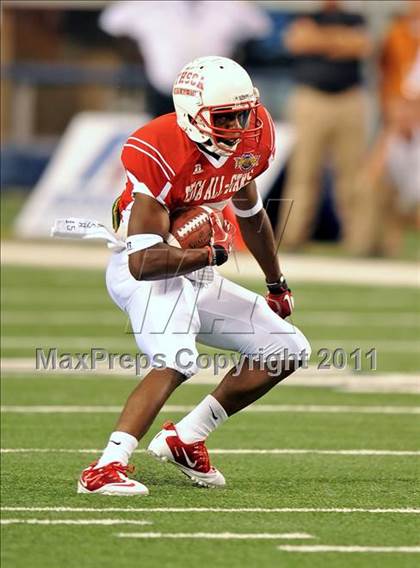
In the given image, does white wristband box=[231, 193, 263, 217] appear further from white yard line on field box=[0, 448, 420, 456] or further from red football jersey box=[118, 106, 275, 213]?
white yard line on field box=[0, 448, 420, 456]

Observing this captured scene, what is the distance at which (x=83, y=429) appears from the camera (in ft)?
24.4

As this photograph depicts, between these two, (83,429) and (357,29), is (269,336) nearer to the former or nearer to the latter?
(83,429)

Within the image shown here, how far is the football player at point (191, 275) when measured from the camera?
226 inches

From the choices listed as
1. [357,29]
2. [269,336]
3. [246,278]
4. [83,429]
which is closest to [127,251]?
[269,336]

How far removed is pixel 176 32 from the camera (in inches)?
628

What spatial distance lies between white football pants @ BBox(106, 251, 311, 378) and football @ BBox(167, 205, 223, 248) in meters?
0.16

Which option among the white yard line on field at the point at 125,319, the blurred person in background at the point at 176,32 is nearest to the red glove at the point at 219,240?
the white yard line on field at the point at 125,319

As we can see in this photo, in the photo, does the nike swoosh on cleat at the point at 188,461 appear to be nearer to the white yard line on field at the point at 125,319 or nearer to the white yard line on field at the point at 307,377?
the white yard line on field at the point at 307,377

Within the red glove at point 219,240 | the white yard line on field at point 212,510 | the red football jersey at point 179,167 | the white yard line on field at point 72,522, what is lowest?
the white yard line on field at point 212,510

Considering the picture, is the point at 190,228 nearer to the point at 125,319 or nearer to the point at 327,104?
the point at 125,319

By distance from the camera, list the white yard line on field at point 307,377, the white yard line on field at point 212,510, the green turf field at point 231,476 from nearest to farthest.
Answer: the green turf field at point 231,476 → the white yard line on field at point 212,510 → the white yard line on field at point 307,377

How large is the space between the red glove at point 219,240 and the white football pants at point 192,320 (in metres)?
0.20

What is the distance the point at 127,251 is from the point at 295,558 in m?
1.37

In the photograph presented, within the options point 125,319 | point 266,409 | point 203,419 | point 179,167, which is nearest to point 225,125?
point 179,167
